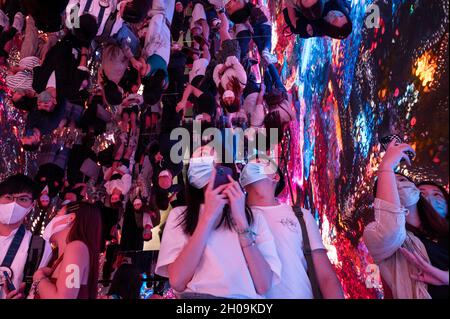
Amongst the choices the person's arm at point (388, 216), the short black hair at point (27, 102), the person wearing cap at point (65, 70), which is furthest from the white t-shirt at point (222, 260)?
the short black hair at point (27, 102)

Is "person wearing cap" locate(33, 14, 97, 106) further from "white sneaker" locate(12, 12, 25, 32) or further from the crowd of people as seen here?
"white sneaker" locate(12, 12, 25, 32)

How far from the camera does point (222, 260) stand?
1.67m

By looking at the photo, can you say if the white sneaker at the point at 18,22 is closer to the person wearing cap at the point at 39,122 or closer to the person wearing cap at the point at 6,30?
the person wearing cap at the point at 6,30

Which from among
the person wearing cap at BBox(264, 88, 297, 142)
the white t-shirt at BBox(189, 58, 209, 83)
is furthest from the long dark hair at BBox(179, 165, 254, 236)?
the white t-shirt at BBox(189, 58, 209, 83)

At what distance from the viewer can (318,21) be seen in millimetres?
2053

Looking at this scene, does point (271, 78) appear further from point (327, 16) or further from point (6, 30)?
point (6, 30)

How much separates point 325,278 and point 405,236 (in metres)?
0.32

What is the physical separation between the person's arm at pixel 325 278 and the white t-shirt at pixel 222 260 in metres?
0.17

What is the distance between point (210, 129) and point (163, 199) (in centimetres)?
58

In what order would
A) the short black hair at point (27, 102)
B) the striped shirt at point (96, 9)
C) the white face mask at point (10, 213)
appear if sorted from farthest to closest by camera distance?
the short black hair at point (27, 102) < the striped shirt at point (96, 9) < the white face mask at point (10, 213)

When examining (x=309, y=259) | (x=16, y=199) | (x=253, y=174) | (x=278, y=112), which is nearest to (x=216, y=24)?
(x=278, y=112)

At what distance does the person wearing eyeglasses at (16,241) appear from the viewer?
2.17 meters
